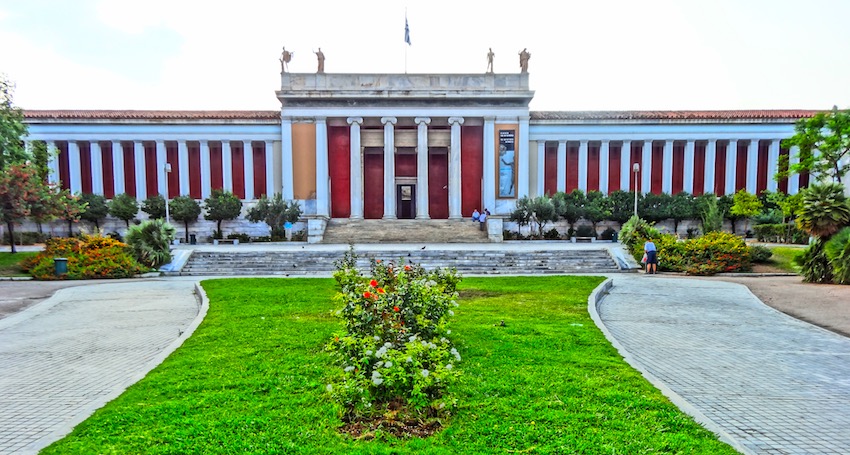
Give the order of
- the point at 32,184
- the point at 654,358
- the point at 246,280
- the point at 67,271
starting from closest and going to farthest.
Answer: the point at 654,358
the point at 246,280
the point at 67,271
the point at 32,184

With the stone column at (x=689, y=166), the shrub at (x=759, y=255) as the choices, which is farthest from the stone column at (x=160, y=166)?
the stone column at (x=689, y=166)

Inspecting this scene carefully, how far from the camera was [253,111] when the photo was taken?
3691 cm

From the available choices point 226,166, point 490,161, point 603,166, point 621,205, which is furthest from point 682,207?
point 226,166

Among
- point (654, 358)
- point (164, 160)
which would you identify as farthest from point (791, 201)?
point (164, 160)

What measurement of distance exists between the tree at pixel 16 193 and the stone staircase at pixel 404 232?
13905 millimetres

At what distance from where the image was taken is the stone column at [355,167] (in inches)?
1340

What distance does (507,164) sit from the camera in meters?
34.1

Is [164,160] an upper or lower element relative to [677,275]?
upper

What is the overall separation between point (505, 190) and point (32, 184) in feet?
86.4

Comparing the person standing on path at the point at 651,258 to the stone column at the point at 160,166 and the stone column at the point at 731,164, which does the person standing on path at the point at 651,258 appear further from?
the stone column at the point at 160,166

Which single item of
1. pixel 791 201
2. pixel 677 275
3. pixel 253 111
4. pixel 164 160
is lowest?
pixel 677 275

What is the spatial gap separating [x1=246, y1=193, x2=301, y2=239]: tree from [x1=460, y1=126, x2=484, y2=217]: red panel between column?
1238cm

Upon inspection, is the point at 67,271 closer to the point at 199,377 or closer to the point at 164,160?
the point at 199,377

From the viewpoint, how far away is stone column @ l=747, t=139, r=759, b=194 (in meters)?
35.3
